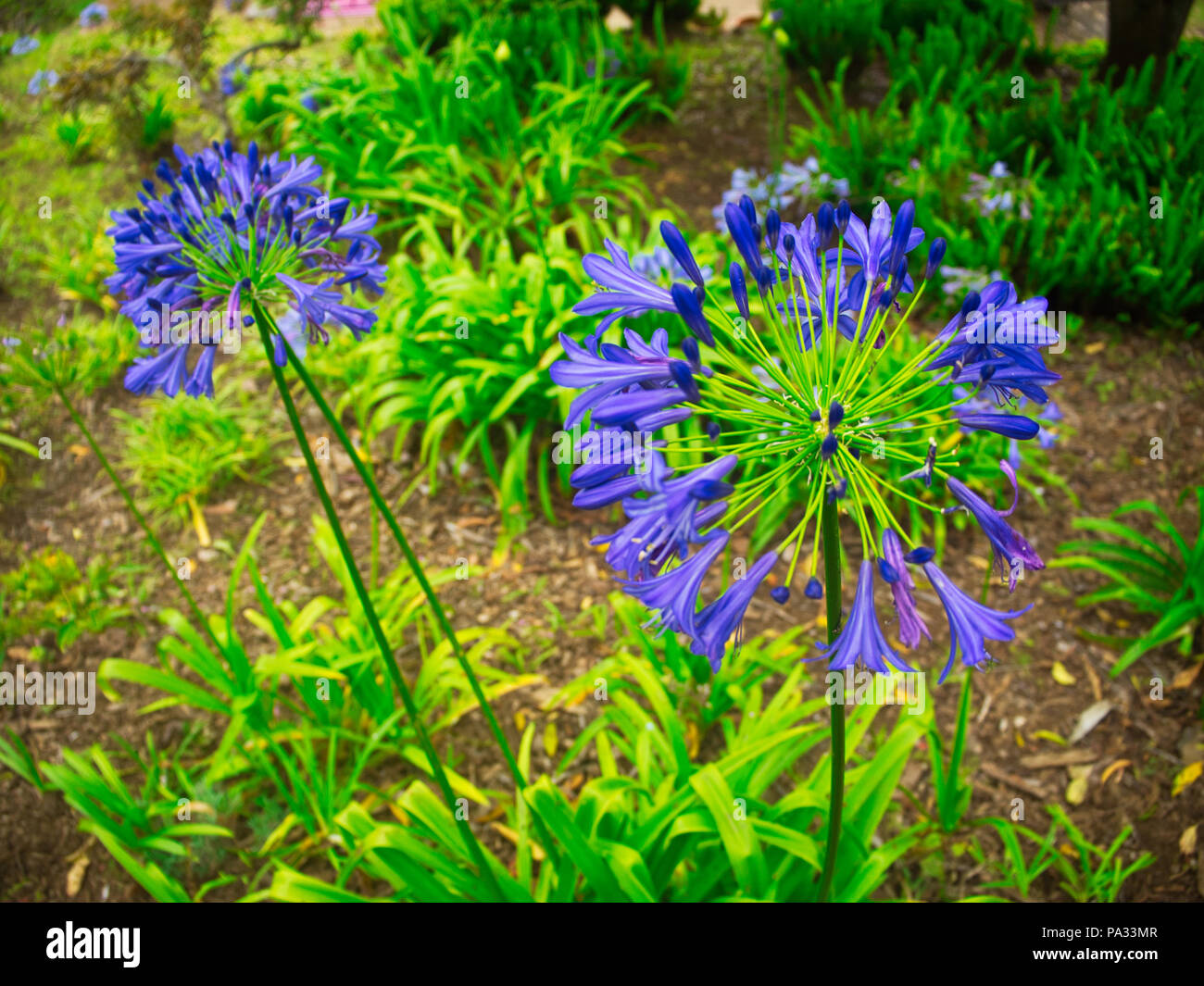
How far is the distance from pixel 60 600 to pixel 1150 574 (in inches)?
183

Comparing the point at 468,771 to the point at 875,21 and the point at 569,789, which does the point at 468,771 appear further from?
the point at 875,21

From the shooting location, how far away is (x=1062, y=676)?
3377 millimetres

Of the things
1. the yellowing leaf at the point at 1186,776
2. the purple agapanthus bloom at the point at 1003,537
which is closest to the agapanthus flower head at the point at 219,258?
the purple agapanthus bloom at the point at 1003,537

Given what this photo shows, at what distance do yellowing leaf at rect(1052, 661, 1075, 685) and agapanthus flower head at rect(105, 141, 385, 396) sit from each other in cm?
290

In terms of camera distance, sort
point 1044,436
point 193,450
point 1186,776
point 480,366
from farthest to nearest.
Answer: point 193,450 < point 480,366 < point 1044,436 < point 1186,776

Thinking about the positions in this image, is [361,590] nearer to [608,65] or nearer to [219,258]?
[219,258]

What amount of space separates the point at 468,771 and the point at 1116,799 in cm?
231

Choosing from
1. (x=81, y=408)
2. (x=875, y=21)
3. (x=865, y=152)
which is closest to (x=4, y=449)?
(x=81, y=408)

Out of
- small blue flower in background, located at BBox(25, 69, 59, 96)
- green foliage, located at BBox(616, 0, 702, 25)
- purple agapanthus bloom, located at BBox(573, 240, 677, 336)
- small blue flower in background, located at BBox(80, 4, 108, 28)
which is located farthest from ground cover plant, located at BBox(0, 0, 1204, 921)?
green foliage, located at BBox(616, 0, 702, 25)

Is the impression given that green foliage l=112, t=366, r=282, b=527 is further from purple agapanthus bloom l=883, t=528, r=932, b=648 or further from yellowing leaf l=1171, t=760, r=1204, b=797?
yellowing leaf l=1171, t=760, r=1204, b=797

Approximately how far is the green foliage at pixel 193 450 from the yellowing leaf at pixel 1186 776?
4.12 m

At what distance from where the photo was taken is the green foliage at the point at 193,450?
4.23 meters

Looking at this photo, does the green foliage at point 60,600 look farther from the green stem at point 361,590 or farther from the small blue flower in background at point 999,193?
the small blue flower in background at point 999,193

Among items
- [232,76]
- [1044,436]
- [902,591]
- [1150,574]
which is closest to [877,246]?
[902,591]
